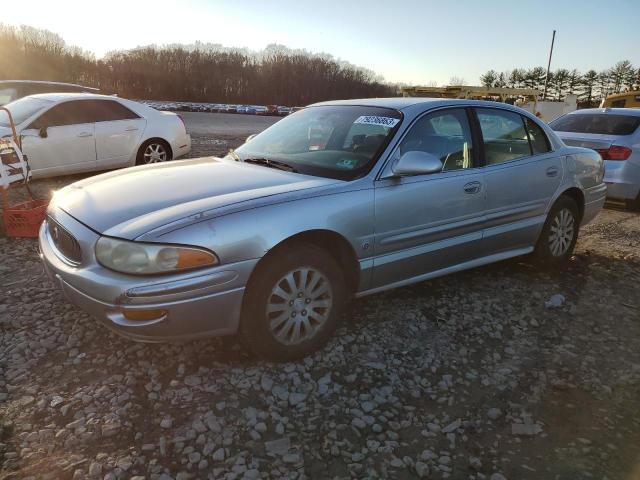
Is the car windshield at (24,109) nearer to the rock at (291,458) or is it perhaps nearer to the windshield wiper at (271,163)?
the windshield wiper at (271,163)

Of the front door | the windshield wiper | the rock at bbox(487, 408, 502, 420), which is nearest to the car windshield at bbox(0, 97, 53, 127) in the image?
the windshield wiper

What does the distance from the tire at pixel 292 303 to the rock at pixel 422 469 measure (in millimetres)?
1003

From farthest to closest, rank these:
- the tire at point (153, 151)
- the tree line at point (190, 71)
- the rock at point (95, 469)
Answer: the tree line at point (190, 71), the tire at point (153, 151), the rock at point (95, 469)

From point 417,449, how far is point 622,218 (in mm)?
6539

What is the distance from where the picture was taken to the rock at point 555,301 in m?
4.07

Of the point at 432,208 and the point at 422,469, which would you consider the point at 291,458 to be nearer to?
the point at 422,469

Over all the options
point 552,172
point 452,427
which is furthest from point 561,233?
point 452,427

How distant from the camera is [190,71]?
54.7m

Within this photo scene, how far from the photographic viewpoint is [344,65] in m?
74.4

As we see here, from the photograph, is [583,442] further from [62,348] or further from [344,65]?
[344,65]

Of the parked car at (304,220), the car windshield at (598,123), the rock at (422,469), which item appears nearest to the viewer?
the rock at (422,469)

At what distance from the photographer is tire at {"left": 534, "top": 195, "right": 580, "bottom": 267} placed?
460 cm

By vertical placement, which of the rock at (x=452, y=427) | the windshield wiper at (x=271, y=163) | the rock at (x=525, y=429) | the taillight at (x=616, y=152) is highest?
the windshield wiper at (x=271, y=163)

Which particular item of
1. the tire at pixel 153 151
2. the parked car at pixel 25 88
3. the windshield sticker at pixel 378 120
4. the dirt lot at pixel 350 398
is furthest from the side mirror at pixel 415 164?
the parked car at pixel 25 88
